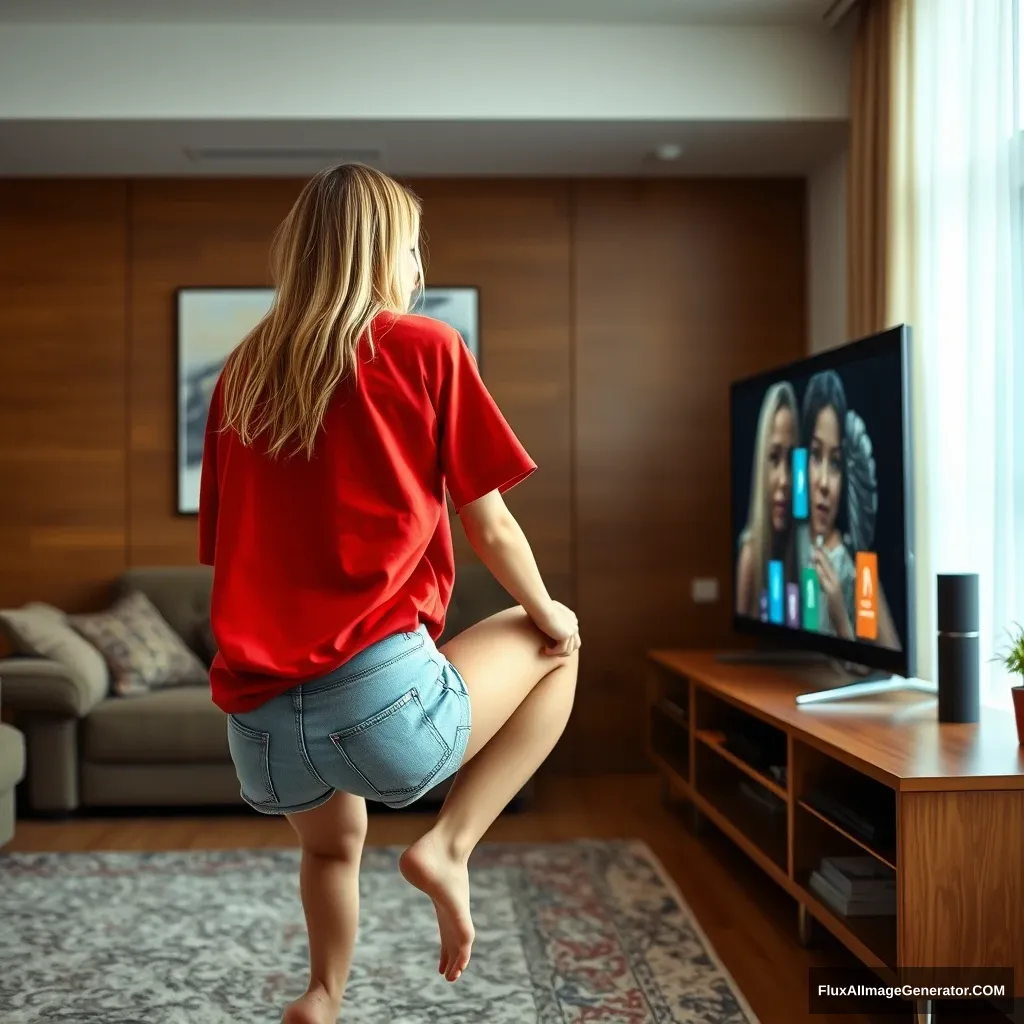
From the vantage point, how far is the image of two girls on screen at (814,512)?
3238 millimetres

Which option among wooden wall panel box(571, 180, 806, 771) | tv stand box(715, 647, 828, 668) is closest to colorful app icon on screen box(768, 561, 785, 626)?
tv stand box(715, 647, 828, 668)

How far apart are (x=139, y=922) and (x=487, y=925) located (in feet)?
3.01

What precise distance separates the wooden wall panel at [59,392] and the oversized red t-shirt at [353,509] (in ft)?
A: 12.0

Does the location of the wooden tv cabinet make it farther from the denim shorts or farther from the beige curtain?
the beige curtain

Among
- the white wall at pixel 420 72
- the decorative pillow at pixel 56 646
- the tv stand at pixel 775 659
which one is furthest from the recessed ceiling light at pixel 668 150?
the decorative pillow at pixel 56 646

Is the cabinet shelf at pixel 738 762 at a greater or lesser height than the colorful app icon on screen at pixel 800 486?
lesser

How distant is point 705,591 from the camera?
510 centimetres

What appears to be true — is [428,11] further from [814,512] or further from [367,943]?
[367,943]

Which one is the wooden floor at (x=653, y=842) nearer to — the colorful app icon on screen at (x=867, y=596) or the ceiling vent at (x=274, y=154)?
the colorful app icon on screen at (x=867, y=596)

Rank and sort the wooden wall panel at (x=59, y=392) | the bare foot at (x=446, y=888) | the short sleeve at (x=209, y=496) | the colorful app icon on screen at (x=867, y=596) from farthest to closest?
1. the wooden wall panel at (x=59, y=392)
2. the colorful app icon on screen at (x=867, y=596)
3. the short sleeve at (x=209, y=496)
4. the bare foot at (x=446, y=888)

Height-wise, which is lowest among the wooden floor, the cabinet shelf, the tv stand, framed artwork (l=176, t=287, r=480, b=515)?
the wooden floor

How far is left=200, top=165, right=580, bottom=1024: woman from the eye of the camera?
1609 mm

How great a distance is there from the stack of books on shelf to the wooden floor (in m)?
0.20

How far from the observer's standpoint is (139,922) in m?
3.05
